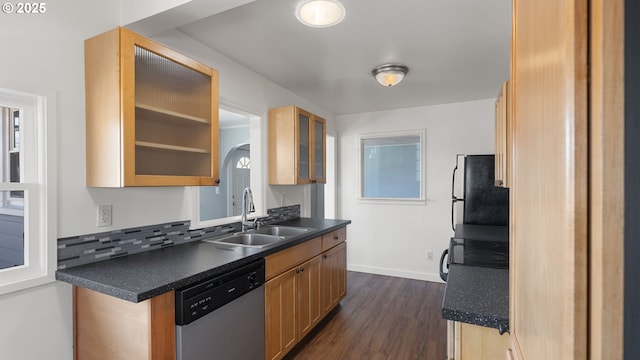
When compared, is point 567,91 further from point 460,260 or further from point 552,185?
point 460,260

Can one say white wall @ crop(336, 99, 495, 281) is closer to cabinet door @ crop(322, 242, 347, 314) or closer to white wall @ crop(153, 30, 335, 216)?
white wall @ crop(153, 30, 335, 216)

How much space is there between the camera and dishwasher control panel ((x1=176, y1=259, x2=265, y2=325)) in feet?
4.72

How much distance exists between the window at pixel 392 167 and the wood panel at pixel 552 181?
3653 mm

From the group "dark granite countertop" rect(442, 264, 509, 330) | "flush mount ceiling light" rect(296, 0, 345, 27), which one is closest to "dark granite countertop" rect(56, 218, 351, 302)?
"dark granite countertop" rect(442, 264, 509, 330)

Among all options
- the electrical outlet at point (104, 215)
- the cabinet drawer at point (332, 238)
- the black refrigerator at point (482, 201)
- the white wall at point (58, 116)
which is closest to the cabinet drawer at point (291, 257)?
the cabinet drawer at point (332, 238)

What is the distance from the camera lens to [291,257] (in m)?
2.33

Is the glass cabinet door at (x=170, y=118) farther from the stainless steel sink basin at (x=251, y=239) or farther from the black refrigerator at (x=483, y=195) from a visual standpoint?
the black refrigerator at (x=483, y=195)

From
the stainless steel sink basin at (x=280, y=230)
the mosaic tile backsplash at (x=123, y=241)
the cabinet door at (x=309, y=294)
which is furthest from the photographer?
the stainless steel sink basin at (x=280, y=230)

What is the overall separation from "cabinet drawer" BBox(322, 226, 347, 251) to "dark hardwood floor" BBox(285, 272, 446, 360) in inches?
28.5

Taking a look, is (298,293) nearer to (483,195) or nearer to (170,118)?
(170,118)

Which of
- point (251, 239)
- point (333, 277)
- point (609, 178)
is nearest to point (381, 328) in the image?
point (333, 277)

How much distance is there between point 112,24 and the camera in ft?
5.73

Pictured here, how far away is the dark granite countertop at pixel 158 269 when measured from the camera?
1.32 m

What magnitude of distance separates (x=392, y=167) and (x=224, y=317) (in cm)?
336
